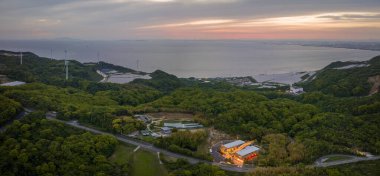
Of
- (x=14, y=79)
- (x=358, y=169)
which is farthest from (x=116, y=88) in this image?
(x=358, y=169)

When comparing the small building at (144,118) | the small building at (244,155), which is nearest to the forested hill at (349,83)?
the small building at (244,155)

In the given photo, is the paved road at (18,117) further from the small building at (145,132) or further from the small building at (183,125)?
the small building at (183,125)

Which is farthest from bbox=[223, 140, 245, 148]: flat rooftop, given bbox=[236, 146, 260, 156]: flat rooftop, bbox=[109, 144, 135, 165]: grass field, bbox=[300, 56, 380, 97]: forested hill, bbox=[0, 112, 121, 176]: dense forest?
bbox=[300, 56, 380, 97]: forested hill

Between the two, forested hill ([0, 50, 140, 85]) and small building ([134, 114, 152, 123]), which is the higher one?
forested hill ([0, 50, 140, 85])

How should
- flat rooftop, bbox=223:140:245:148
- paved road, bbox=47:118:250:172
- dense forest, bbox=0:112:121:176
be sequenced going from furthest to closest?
flat rooftop, bbox=223:140:245:148 < paved road, bbox=47:118:250:172 < dense forest, bbox=0:112:121:176

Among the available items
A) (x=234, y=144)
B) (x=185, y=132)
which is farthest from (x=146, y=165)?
(x=234, y=144)

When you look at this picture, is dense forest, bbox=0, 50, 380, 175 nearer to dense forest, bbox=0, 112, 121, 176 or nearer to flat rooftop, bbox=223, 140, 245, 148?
dense forest, bbox=0, 112, 121, 176

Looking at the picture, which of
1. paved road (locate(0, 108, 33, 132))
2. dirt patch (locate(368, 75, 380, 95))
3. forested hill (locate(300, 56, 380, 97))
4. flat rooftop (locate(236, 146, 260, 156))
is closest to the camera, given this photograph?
flat rooftop (locate(236, 146, 260, 156))

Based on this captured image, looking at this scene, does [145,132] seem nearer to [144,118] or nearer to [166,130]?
[166,130]
